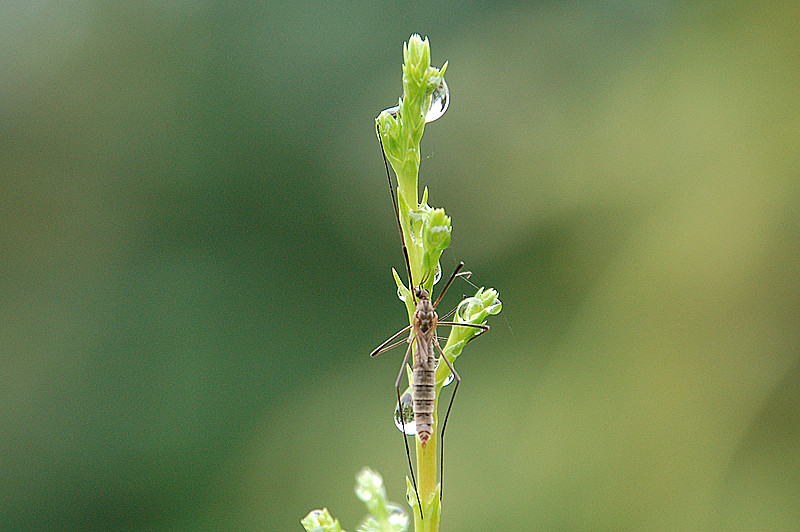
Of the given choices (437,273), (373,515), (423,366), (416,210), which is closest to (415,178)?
(416,210)

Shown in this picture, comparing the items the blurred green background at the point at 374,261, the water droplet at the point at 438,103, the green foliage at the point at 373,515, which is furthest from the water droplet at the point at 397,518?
the blurred green background at the point at 374,261

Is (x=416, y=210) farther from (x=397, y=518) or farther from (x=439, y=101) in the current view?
(x=397, y=518)

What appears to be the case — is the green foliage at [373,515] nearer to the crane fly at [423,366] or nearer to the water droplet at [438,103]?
the crane fly at [423,366]

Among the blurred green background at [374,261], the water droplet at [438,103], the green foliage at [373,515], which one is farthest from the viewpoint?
the blurred green background at [374,261]

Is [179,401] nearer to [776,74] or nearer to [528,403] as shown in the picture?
[528,403]

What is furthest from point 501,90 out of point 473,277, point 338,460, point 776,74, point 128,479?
point 128,479

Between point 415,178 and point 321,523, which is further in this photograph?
point 415,178

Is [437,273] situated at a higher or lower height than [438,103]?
lower

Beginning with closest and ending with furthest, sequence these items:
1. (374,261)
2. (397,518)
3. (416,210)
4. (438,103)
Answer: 1. (397,518)
2. (416,210)
3. (438,103)
4. (374,261)
